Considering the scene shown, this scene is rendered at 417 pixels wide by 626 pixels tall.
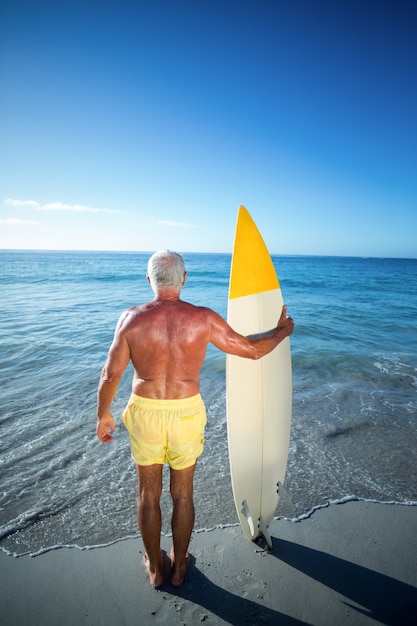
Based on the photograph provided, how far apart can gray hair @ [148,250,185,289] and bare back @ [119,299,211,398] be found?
4.3 inches

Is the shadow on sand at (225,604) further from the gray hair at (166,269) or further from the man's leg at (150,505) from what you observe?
the gray hair at (166,269)

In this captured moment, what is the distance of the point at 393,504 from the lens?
2.80 meters

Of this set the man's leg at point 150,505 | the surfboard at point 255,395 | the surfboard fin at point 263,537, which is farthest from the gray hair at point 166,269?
the surfboard fin at point 263,537

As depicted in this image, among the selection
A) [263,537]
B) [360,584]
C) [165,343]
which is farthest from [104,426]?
[360,584]

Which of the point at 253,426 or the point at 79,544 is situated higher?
the point at 253,426

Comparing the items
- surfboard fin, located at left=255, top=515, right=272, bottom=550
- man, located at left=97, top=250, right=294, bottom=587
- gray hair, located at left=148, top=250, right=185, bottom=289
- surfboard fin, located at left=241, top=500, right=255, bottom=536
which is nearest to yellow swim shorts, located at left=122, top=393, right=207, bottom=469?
man, located at left=97, top=250, right=294, bottom=587

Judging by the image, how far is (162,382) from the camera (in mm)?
1897

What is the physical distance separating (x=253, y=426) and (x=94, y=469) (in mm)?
1819

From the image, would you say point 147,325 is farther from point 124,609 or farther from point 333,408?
point 333,408

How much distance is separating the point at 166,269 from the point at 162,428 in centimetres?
90

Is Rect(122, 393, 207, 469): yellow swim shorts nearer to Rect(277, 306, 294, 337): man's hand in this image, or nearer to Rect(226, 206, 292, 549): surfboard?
Rect(226, 206, 292, 549): surfboard

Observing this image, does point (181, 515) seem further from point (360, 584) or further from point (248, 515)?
point (360, 584)

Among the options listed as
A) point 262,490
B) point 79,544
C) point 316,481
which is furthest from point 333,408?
point 79,544

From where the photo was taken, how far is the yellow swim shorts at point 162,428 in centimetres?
187
